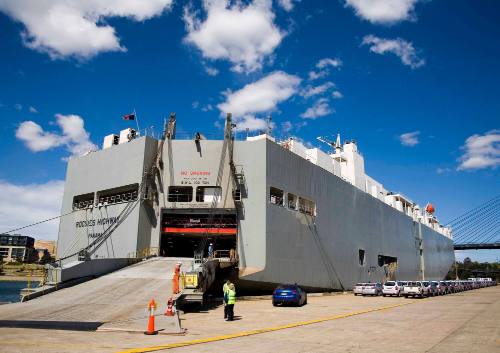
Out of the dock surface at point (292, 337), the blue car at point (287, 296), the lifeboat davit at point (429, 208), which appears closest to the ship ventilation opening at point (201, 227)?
the blue car at point (287, 296)

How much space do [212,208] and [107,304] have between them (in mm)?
13726

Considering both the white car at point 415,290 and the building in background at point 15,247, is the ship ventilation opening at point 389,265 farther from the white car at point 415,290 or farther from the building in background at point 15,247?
the building in background at point 15,247

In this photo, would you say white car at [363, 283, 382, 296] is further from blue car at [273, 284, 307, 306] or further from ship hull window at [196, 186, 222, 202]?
ship hull window at [196, 186, 222, 202]

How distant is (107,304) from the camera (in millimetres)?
17812

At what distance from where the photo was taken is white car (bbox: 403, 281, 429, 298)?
32406mm

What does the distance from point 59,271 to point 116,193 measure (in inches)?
515

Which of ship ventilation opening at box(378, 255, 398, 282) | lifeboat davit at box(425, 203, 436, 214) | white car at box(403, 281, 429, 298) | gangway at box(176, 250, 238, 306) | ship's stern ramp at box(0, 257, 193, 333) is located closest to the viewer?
ship's stern ramp at box(0, 257, 193, 333)

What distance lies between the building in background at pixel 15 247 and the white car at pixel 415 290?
495ft

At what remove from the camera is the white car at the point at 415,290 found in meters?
32.4

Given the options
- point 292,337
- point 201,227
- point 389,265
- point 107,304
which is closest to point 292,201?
point 201,227

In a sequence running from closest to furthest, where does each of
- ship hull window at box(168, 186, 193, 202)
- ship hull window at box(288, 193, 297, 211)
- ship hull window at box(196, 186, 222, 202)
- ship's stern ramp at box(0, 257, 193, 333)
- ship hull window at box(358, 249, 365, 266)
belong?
ship's stern ramp at box(0, 257, 193, 333) → ship hull window at box(196, 186, 222, 202) → ship hull window at box(168, 186, 193, 202) → ship hull window at box(288, 193, 297, 211) → ship hull window at box(358, 249, 365, 266)

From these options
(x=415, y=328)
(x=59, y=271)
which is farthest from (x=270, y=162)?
(x=415, y=328)

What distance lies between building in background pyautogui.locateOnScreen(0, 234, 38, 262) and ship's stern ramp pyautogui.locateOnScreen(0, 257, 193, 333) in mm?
148802

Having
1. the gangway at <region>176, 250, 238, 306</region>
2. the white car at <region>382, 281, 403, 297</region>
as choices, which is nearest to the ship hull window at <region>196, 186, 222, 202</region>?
the gangway at <region>176, 250, 238, 306</region>
